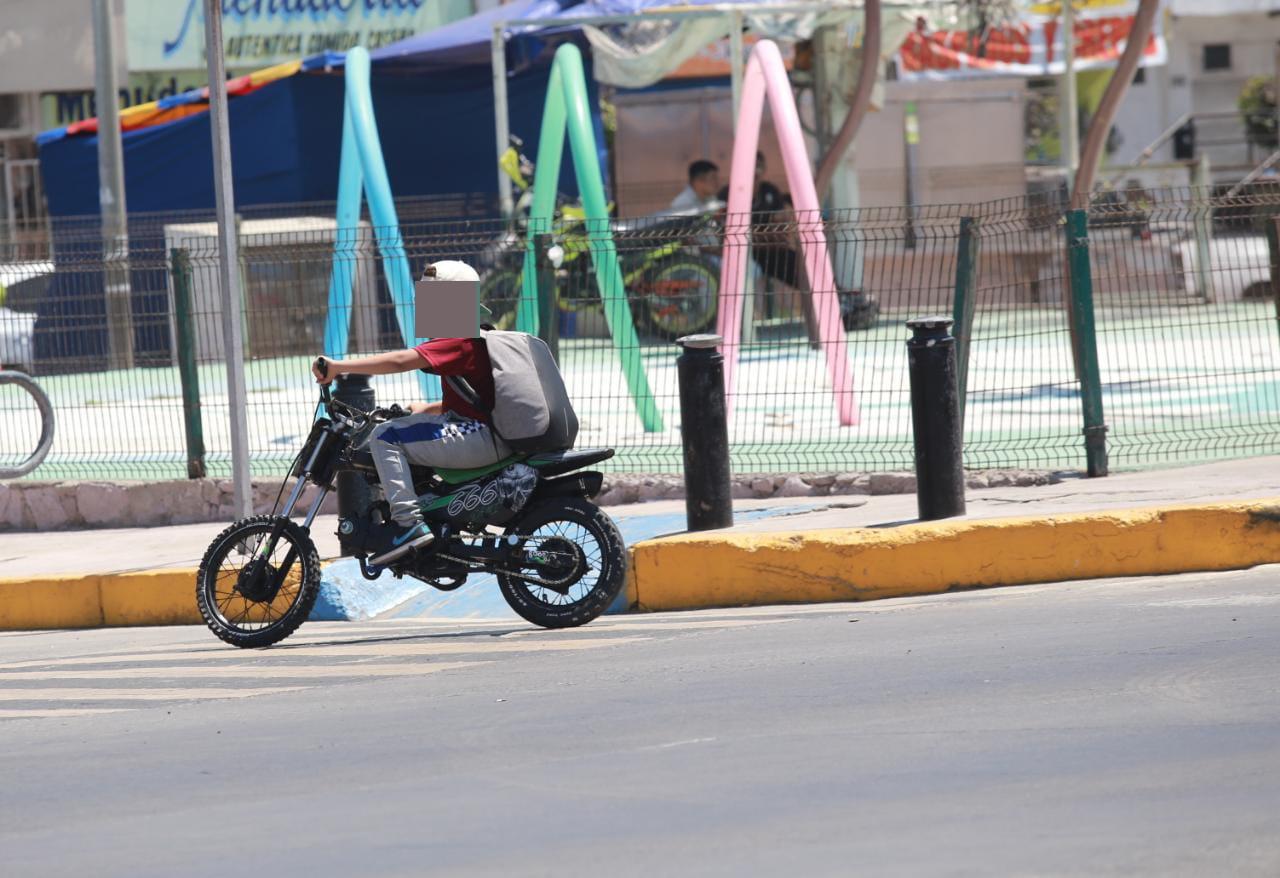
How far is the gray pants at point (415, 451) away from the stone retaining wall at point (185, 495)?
349 cm

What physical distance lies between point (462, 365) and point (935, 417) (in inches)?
97.1

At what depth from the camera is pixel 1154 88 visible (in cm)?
3956

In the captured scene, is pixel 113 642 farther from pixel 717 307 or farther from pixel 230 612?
pixel 717 307

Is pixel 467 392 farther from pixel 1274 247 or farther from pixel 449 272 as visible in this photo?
pixel 1274 247

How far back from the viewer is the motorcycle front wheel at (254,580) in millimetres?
8531

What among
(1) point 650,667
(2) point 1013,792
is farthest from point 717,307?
(2) point 1013,792

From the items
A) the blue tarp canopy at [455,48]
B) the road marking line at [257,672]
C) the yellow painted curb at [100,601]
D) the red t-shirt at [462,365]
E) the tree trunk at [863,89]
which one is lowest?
the road marking line at [257,672]

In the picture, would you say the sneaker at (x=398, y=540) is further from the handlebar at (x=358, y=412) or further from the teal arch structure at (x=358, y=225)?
the teal arch structure at (x=358, y=225)

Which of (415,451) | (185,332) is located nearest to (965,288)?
(415,451)

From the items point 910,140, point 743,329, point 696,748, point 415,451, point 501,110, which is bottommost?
point 696,748

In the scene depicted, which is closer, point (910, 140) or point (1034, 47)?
point (910, 140)

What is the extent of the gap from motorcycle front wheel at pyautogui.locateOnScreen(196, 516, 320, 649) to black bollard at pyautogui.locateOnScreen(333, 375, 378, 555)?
37.4 inches

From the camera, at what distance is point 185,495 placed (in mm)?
12492

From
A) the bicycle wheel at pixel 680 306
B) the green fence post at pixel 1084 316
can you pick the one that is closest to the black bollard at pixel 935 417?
the green fence post at pixel 1084 316
